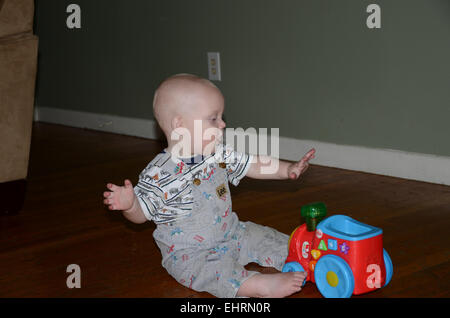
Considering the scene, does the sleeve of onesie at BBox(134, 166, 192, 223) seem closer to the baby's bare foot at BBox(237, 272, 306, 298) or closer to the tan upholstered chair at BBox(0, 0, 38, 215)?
the baby's bare foot at BBox(237, 272, 306, 298)

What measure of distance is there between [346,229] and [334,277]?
0.36 feet

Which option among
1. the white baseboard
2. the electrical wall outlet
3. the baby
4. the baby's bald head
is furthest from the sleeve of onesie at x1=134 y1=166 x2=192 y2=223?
the electrical wall outlet

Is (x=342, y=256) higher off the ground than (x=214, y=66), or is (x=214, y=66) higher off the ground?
(x=214, y=66)

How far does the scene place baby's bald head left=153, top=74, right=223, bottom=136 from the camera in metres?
1.26

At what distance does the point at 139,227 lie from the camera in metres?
1.68

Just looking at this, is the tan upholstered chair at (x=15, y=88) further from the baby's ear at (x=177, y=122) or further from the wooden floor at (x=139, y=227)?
the baby's ear at (x=177, y=122)

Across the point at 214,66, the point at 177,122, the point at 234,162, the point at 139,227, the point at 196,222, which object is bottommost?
the point at 139,227

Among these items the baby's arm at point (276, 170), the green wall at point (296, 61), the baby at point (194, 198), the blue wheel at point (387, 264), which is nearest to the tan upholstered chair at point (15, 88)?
the baby at point (194, 198)

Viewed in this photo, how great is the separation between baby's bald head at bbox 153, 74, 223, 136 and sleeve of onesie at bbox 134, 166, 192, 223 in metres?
0.11

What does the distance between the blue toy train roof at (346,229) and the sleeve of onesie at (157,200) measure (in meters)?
0.29

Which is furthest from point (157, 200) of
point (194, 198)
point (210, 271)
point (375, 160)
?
point (375, 160)

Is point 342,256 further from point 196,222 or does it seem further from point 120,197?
point 120,197

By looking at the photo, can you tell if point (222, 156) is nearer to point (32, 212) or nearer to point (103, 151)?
point (32, 212)
